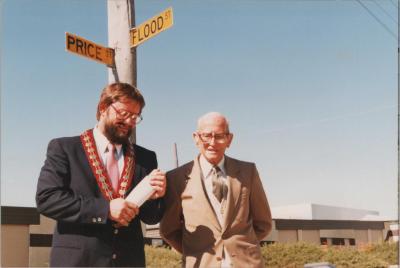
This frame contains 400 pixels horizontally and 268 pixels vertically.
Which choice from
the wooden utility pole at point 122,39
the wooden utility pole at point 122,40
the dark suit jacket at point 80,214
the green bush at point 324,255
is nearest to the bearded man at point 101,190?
the dark suit jacket at point 80,214

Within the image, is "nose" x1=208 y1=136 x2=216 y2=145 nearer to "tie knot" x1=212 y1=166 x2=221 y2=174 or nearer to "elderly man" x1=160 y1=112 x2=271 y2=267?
"elderly man" x1=160 y1=112 x2=271 y2=267

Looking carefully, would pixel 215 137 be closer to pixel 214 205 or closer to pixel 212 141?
pixel 212 141

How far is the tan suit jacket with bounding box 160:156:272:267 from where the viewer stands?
321 centimetres

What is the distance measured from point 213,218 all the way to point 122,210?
75cm

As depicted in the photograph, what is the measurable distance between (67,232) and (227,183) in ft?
3.81

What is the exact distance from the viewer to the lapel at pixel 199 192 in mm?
3236

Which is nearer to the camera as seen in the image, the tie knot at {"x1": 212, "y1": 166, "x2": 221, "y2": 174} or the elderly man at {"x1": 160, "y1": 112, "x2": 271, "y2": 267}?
the elderly man at {"x1": 160, "y1": 112, "x2": 271, "y2": 267}

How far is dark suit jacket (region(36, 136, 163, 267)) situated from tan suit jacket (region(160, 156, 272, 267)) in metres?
0.30

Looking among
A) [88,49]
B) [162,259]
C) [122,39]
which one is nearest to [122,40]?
[122,39]

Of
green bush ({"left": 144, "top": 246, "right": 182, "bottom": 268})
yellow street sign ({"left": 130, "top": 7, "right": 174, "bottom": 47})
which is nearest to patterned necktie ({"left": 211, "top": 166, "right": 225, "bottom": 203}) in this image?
yellow street sign ({"left": 130, "top": 7, "right": 174, "bottom": 47})

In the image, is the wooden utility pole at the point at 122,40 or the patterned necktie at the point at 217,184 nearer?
the patterned necktie at the point at 217,184

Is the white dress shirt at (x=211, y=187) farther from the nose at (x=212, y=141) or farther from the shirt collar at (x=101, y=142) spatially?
the shirt collar at (x=101, y=142)

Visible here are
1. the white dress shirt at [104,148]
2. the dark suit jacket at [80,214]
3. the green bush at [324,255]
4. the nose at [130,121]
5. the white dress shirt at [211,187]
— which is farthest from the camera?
the green bush at [324,255]

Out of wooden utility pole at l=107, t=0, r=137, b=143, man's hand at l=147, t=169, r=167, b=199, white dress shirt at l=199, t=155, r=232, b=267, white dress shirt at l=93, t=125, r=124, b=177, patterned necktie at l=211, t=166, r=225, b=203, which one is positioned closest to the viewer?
man's hand at l=147, t=169, r=167, b=199
